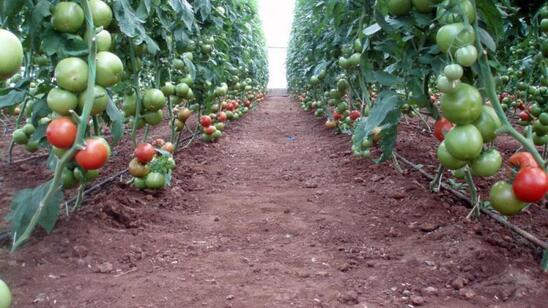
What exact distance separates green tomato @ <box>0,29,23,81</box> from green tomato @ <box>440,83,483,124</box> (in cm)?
139

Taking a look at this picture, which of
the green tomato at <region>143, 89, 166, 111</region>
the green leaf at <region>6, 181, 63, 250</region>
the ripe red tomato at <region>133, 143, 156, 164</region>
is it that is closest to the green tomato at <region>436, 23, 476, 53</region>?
the green leaf at <region>6, 181, 63, 250</region>

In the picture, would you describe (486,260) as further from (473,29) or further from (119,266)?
(119,266)

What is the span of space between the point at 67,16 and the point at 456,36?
144 cm

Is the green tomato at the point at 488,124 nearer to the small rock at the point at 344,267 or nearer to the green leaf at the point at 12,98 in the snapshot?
the small rock at the point at 344,267

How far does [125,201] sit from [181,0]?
1.50m

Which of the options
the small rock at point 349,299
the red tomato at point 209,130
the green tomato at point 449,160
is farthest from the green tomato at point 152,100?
the red tomato at point 209,130

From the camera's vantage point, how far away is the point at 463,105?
1622 mm

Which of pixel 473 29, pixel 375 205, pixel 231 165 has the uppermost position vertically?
pixel 473 29

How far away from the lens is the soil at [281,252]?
80.2 inches

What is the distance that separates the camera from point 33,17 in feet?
6.24

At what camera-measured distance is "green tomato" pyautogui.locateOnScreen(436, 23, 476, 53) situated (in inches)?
64.9

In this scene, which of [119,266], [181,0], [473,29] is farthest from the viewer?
[181,0]

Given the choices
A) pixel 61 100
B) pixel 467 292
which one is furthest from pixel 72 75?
pixel 467 292

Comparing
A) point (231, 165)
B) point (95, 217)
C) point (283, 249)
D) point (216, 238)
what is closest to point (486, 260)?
point (283, 249)
